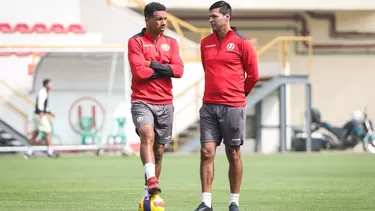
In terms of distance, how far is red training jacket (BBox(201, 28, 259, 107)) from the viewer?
1315 centimetres

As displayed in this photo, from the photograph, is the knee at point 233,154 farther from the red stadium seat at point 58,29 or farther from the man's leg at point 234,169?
the red stadium seat at point 58,29

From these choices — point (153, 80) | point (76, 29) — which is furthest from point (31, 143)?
point (153, 80)

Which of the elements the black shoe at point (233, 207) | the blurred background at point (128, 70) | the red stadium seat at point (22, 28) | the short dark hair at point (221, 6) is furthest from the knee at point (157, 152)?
the red stadium seat at point (22, 28)

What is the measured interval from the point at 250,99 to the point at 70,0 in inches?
267

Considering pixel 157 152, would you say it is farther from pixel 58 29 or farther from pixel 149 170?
pixel 58 29

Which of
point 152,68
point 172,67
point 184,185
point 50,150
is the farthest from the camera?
point 50,150

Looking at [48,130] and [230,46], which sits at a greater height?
[230,46]

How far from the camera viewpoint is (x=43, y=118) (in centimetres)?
3244

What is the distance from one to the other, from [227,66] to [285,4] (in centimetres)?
2716

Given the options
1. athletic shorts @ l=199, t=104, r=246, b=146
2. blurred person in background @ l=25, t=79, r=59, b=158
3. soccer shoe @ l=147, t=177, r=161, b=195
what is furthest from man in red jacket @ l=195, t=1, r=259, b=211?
blurred person in background @ l=25, t=79, r=59, b=158

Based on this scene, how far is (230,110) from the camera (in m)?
13.2

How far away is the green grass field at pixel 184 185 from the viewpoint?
47.8 feet

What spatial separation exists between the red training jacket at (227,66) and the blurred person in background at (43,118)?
19.2 metres

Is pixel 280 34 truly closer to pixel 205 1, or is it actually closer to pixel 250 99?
pixel 205 1
